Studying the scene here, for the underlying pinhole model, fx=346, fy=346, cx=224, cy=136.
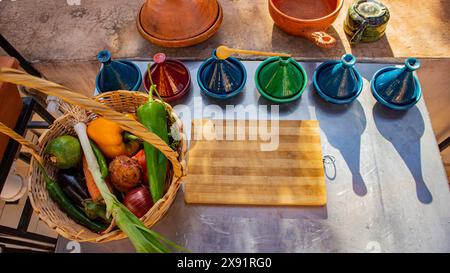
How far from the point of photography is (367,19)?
1.35 m

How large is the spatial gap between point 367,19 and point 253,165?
0.76 metres

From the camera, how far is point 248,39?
1.53 metres

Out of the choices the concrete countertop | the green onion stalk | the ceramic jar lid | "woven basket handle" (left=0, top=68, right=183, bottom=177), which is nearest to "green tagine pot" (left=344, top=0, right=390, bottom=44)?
the concrete countertop

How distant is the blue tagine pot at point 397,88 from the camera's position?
3.79 feet

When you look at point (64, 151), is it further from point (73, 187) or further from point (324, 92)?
point (324, 92)

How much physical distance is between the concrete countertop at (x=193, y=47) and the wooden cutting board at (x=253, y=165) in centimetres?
41

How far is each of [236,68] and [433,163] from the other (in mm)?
732

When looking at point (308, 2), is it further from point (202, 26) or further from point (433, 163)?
point (433, 163)

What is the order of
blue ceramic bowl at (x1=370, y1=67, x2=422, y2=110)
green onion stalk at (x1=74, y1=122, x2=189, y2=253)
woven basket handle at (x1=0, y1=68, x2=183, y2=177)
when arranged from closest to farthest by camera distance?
woven basket handle at (x1=0, y1=68, x2=183, y2=177) → green onion stalk at (x1=74, y1=122, x2=189, y2=253) → blue ceramic bowl at (x1=370, y1=67, x2=422, y2=110)

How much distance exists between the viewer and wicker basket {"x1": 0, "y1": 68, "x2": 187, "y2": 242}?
65cm

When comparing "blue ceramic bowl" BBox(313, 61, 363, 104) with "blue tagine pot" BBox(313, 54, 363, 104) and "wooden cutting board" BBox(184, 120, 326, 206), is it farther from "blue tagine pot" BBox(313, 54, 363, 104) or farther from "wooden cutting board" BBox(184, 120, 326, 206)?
"wooden cutting board" BBox(184, 120, 326, 206)

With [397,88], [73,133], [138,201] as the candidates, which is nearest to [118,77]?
[73,133]

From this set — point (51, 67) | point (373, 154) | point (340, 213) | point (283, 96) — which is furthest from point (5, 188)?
point (373, 154)

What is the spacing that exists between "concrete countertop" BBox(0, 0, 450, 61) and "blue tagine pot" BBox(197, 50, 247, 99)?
24 centimetres
